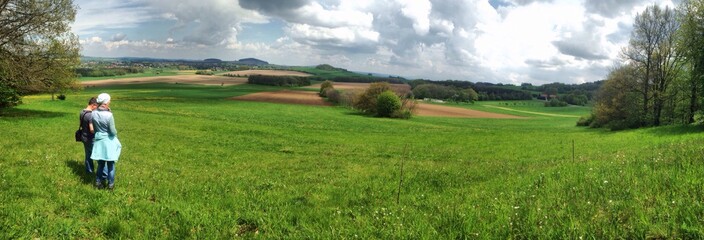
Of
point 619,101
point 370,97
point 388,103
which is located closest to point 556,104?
point 370,97

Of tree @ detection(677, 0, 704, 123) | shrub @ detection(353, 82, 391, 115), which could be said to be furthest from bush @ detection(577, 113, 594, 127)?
shrub @ detection(353, 82, 391, 115)

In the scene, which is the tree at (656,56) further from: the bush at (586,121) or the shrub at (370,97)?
the shrub at (370,97)

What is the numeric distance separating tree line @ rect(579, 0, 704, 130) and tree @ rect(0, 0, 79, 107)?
54043 millimetres

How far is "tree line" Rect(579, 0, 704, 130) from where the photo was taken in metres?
37.5

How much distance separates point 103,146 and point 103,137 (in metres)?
0.28

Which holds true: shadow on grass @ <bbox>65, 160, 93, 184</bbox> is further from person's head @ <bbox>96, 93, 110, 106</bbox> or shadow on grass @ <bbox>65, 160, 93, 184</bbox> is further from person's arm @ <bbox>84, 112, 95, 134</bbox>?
person's head @ <bbox>96, 93, 110, 106</bbox>

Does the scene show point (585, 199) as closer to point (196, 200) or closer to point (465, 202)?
point (465, 202)

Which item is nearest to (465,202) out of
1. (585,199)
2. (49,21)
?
(585,199)

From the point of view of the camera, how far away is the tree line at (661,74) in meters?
37.5

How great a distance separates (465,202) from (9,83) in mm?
35829

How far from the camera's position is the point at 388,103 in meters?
77.7

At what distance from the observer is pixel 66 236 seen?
646 centimetres

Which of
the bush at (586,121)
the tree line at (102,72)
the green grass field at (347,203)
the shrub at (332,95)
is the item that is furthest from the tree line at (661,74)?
the tree line at (102,72)

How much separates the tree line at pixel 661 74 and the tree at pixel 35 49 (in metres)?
54.0
